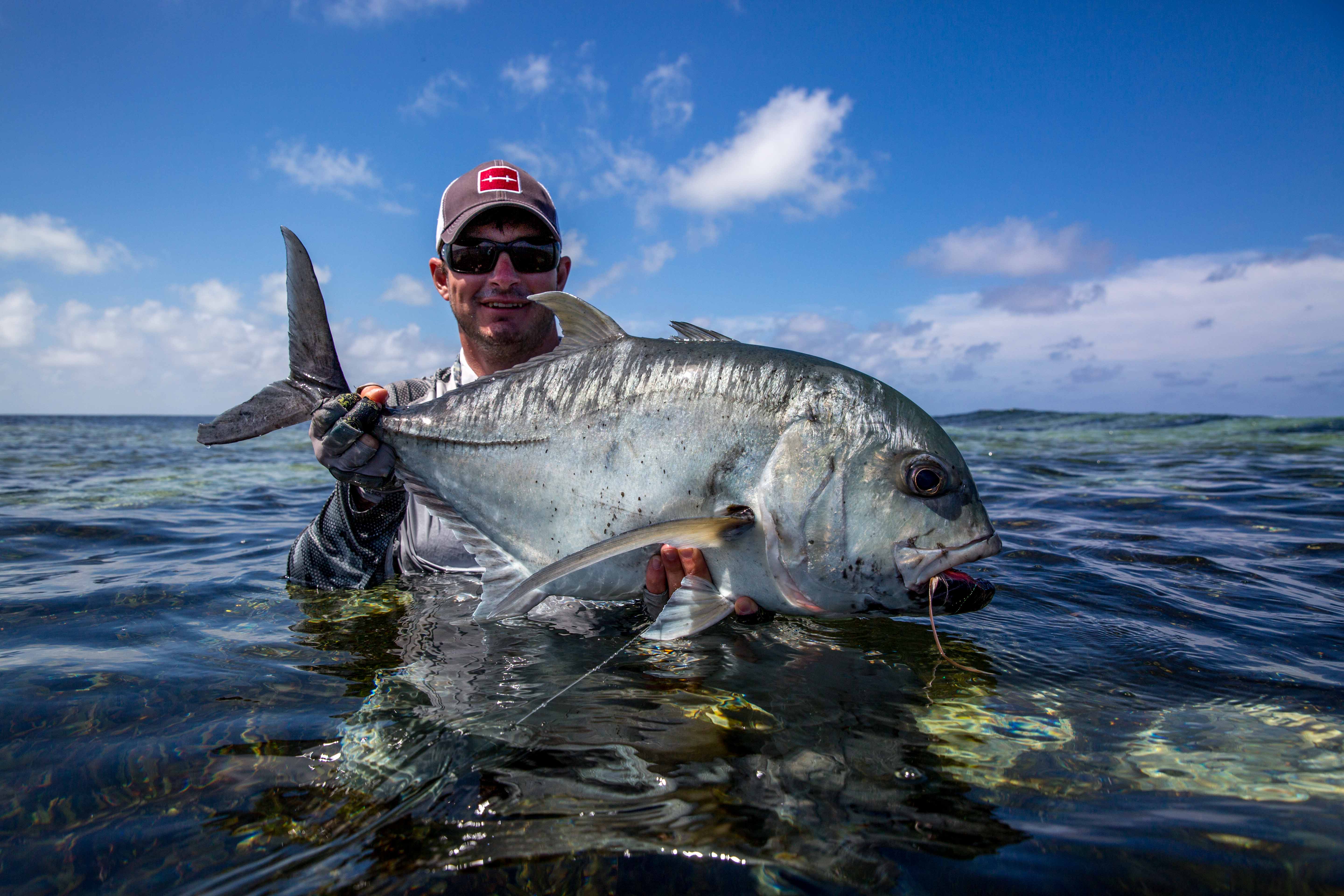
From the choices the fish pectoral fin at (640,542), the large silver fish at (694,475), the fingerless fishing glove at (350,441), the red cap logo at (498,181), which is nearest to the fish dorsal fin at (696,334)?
the large silver fish at (694,475)

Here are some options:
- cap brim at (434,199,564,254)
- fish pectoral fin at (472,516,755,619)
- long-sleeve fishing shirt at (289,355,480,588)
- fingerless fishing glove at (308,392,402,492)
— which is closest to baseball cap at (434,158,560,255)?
cap brim at (434,199,564,254)

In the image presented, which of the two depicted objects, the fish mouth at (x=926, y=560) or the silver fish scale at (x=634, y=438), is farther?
the silver fish scale at (x=634, y=438)

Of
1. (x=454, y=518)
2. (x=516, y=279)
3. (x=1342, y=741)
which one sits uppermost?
(x=516, y=279)

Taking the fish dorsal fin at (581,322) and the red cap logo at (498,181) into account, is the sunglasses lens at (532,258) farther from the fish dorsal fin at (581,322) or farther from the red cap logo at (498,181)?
the fish dorsal fin at (581,322)

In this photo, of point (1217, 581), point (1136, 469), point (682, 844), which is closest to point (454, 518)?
point (682, 844)

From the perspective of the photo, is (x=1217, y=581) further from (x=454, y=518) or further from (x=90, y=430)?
(x=90, y=430)

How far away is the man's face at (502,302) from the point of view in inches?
167

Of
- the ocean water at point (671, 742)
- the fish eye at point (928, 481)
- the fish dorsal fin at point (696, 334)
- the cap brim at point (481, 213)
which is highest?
the cap brim at point (481, 213)

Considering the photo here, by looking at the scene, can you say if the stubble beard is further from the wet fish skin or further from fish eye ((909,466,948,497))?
fish eye ((909,466,948,497))

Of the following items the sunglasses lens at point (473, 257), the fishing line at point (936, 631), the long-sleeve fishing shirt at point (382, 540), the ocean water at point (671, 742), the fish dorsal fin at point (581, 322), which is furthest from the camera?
the sunglasses lens at point (473, 257)

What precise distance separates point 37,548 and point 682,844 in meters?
6.62

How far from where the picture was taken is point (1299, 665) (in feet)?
10.00

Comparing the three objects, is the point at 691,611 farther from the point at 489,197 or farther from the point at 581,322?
the point at 489,197

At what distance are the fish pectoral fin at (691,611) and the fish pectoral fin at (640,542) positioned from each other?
151 millimetres
